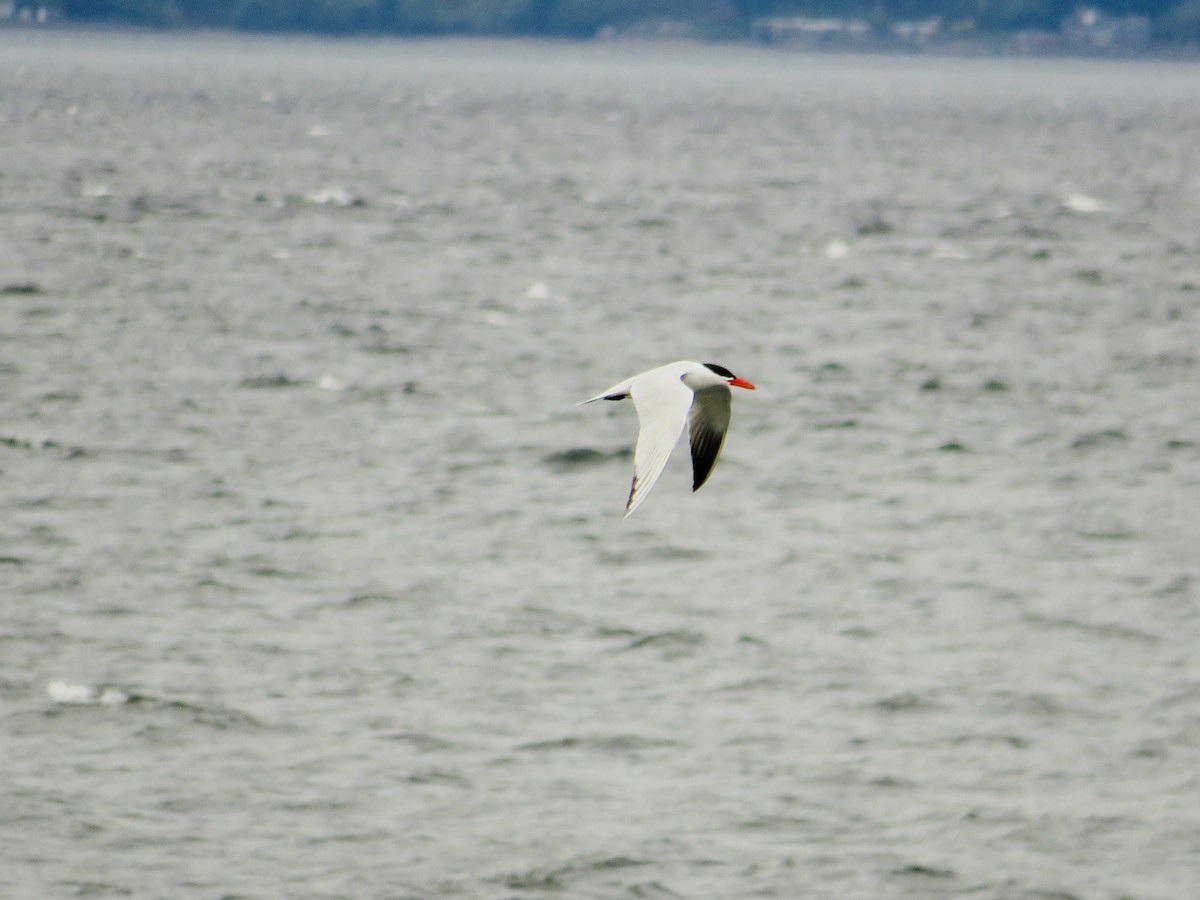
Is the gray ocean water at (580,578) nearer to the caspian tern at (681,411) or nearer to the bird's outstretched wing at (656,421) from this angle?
the caspian tern at (681,411)

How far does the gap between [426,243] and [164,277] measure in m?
10.4

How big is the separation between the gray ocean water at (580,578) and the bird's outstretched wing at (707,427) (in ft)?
16.1

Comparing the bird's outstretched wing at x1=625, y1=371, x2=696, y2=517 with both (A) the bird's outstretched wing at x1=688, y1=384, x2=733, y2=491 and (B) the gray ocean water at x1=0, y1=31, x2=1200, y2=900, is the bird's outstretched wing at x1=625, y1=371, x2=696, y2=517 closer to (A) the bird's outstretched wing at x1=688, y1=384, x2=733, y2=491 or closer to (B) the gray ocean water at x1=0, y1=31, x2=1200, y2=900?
(A) the bird's outstretched wing at x1=688, y1=384, x2=733, y2=491

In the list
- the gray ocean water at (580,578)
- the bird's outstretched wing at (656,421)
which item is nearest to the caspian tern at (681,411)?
the bird's outstretched wing at (656,421)

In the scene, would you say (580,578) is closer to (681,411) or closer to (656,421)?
(681,411)

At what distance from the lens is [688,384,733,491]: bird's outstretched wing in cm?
866

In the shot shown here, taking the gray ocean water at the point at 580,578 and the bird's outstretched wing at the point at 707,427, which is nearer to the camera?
the bird's outstretched wing at the point at 707,427

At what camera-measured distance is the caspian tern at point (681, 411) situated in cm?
828

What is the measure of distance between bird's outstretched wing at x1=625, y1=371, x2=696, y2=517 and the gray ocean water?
486 centimetres

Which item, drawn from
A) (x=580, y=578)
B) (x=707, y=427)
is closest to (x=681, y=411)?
(x=707, y=427)

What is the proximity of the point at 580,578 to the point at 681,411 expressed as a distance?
11156 millimetres

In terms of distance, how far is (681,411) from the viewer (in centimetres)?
886

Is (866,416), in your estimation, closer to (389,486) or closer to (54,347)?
(389,486)

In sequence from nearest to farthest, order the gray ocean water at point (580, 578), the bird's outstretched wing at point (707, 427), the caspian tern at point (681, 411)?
1. the caspian tern at point (681, 411)
2. the bird's outstretched wing at point (707, 427)
3. the gray ocean water at point (580, 578)
